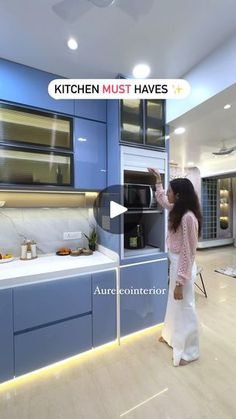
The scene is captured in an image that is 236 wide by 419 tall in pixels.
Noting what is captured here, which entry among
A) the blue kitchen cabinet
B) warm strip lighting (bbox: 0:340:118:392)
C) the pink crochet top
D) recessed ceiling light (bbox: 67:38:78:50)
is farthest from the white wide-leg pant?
recessed ceiling light (bbox: 67:38:78:50)

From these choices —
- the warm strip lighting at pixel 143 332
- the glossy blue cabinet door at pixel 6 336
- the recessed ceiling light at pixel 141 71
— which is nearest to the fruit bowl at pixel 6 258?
the glossy blue cabinet door at pixel 6 336

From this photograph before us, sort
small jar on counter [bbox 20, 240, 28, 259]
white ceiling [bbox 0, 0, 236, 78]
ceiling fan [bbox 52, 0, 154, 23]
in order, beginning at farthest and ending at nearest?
1. small jar on counter [bbox 20, 240, 28, 259]
2. white ceiling [bbox 0, 0, 236, 78]
3. ceiling fan [bbox 52, 0, 154, 23]

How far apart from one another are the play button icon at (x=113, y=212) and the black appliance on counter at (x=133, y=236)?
1 cm

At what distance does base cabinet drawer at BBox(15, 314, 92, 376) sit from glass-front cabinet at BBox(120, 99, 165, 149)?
1586 millimetres

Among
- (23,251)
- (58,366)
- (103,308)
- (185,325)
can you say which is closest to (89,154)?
(23,251)

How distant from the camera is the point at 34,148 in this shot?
5.45 ft

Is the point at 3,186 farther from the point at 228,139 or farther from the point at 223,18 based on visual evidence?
the point at 228,139

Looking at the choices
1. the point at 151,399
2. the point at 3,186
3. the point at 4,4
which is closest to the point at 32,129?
the point at 3,186

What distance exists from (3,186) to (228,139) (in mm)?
3531

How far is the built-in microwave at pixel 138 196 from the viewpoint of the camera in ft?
5.96

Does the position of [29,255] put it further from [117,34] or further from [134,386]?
[117,34]

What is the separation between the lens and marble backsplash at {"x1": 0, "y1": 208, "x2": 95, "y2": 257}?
183cm

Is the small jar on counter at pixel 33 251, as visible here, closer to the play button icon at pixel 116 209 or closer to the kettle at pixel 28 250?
the kettle at pixel 28 250

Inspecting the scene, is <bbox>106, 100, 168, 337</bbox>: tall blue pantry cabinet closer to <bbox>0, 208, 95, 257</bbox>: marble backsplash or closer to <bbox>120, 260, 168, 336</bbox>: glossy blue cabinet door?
<bbox>120, 260, 168, 336</bbox>: glossy blue cabinet door
